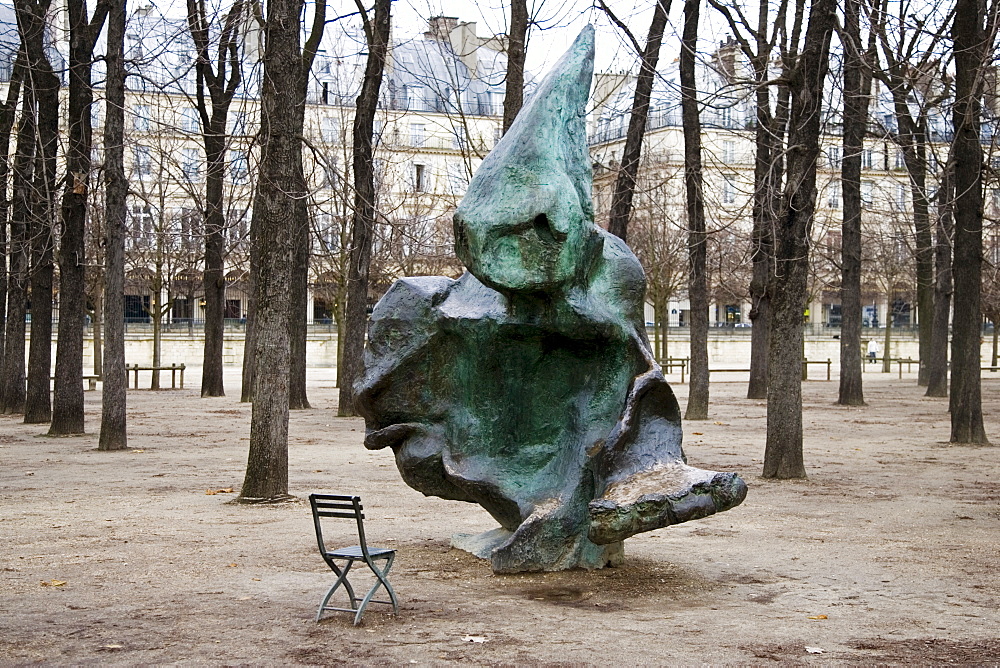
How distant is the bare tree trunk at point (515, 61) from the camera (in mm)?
18672

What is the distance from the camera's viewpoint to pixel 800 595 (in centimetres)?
816

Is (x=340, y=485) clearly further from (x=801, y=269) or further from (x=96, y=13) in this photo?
(x=96, y=13)

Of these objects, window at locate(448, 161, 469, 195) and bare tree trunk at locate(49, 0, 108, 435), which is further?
window at locate(448, 161, 469, 195)

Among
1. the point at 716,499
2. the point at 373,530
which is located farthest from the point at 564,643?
the point at 373,530

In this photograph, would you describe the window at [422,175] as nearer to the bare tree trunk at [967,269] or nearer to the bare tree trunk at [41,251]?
the bare tree trunk at [41,251]

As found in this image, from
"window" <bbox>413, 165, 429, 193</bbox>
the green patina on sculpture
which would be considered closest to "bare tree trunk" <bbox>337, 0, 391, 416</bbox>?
the green patina on sculpture

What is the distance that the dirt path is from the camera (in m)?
6.70

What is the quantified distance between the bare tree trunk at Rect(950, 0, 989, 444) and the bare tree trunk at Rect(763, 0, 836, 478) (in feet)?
12.8

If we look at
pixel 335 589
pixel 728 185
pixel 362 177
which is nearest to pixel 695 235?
pixel 362 177

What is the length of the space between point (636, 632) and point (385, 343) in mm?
3296

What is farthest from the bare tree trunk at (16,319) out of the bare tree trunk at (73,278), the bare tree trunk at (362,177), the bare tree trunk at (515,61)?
the bare tree trunk at (515,61)

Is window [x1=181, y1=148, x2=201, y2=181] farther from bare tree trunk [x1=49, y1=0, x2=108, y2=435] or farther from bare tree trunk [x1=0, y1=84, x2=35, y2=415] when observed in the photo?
bare tree trunk [x1=0, y1=84, x2=35, y2=415]

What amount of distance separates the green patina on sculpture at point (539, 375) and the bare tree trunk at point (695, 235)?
13578 mm

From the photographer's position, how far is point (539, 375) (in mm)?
9047
